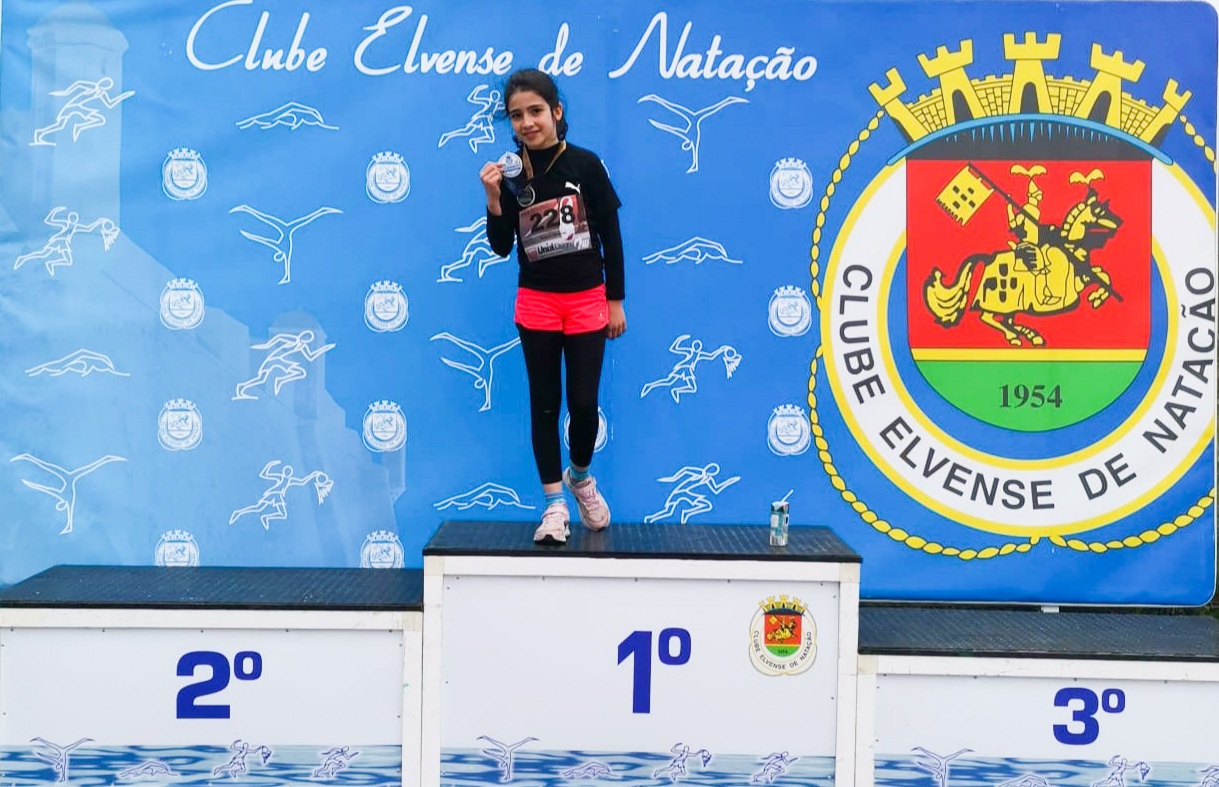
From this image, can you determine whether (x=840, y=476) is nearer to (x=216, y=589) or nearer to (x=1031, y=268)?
(x=1031, y=268)

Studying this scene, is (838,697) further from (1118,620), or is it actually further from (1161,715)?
(1118,620)

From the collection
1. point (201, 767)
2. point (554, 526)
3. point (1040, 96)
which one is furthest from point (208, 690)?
point (1040, 96)

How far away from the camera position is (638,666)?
3010 millimetres

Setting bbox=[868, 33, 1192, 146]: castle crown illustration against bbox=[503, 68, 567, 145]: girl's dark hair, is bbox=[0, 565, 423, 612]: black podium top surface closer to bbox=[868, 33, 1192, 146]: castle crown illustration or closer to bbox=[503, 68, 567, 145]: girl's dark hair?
bbox=[503, 68, 567, 145]: girl's dark hair

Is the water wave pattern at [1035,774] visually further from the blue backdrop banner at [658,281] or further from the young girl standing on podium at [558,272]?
the young girl standing on podium at [558,272]

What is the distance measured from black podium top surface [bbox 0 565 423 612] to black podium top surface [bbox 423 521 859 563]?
0.77 feet

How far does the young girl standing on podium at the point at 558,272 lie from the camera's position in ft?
10.4

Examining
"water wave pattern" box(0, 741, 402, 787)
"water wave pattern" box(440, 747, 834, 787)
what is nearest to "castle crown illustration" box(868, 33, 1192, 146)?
"water wave pattern" box(440, 747, 834, 787)

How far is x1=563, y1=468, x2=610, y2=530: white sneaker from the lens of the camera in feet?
11.0

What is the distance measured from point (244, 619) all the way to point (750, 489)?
5.76 ft

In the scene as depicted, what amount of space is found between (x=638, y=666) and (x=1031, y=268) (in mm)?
2023

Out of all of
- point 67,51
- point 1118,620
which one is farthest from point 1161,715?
point 67,51

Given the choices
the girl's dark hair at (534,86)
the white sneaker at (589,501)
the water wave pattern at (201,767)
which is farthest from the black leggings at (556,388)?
the water wave pattern at (201,767)

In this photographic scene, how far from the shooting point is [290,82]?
3.65 meters
